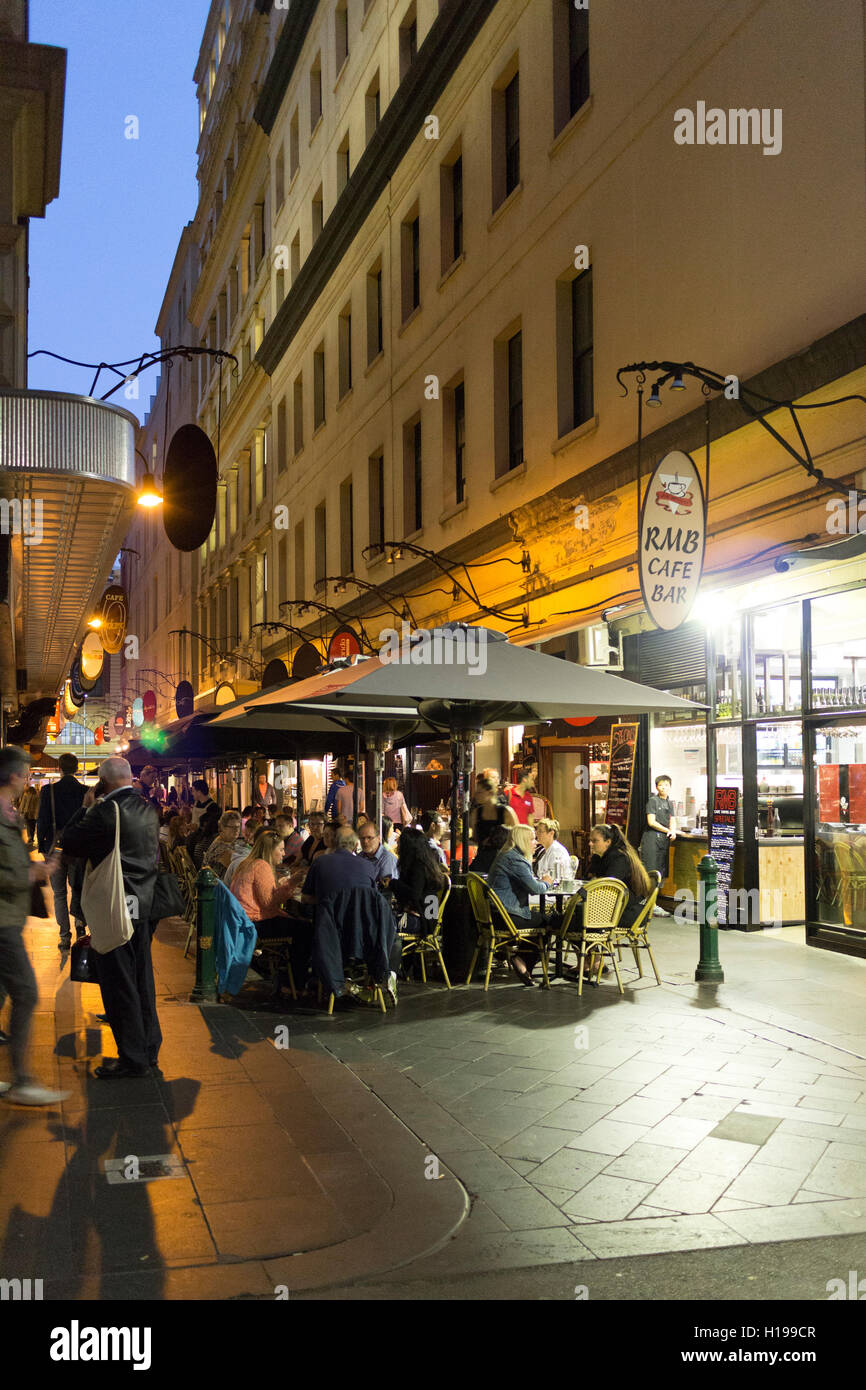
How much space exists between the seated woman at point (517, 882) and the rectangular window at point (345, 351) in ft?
61.6

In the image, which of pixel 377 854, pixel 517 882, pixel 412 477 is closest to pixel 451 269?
pixel 412 477

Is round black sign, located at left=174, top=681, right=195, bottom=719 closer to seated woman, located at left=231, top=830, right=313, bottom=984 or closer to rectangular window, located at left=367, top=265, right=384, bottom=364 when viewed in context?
rectangular window, located at left=367, top=265, right=384, bottom=364

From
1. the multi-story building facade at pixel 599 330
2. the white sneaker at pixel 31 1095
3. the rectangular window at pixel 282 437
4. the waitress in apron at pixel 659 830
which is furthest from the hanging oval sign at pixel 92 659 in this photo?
the rectangular window at pixel 282 437

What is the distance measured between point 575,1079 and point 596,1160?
4.82 feet

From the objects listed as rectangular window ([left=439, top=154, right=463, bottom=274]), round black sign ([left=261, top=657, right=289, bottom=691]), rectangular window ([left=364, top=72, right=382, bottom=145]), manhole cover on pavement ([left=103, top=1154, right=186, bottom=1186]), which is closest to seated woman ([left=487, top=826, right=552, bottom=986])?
manhole cover on pavement ([left=103, top=1154, right=186, bottom=1186])

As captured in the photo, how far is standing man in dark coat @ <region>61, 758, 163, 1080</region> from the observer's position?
7.34 meters

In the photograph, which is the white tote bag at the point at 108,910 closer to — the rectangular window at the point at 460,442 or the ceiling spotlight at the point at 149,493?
the ceiling spotlight at the point at 149,493

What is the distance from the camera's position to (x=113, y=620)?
16.9 m

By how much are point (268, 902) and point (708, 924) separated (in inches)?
148

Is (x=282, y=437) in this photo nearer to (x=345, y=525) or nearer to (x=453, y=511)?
(x=345, y=525)

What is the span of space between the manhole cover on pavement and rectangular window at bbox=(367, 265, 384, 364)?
2137cm

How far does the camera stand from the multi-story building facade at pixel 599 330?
10.9 meters

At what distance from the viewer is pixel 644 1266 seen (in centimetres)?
458
